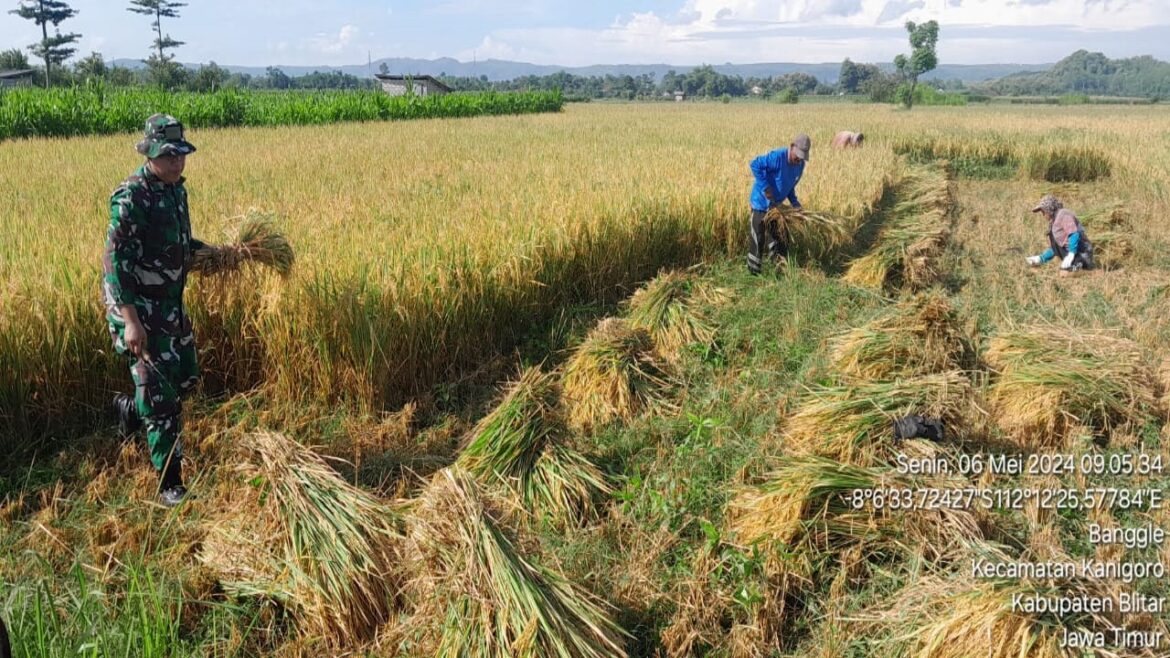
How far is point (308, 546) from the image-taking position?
2678mm

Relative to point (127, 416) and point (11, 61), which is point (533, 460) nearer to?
point (127, 416)

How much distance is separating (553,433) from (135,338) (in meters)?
1.97

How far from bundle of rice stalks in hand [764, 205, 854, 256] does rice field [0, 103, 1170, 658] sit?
5cm

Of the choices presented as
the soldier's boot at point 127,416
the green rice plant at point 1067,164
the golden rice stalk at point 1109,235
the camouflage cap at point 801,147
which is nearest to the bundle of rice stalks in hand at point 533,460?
the soldier's boot at point 127,416

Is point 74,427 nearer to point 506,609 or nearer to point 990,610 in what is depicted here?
point 506,609

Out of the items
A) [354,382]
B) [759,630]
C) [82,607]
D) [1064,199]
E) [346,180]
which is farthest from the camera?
[1064,199]

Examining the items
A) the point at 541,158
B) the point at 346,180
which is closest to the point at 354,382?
the point at 346,180

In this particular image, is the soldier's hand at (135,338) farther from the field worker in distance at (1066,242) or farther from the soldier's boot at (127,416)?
the field worker in distance at (1066,242)

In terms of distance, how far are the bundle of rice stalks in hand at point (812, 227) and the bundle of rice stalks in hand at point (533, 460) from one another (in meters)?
4.25

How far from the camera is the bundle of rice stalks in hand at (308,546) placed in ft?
8.54

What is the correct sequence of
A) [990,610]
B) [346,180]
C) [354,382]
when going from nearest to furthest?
[990,610] → [354,382] → [346,180]

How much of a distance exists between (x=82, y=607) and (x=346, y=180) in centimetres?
857

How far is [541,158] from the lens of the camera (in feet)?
40.2

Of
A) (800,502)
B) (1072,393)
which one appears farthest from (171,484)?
(1072,393)
